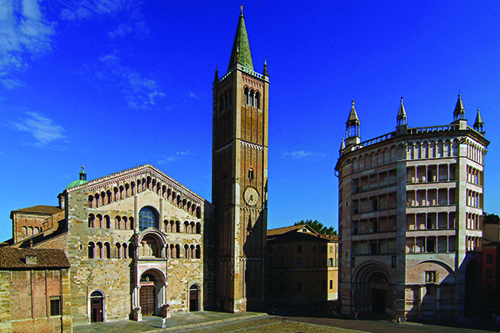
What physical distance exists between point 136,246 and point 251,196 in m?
15.7

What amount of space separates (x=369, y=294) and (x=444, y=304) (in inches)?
311

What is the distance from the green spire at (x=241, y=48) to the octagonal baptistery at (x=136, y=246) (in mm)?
19682

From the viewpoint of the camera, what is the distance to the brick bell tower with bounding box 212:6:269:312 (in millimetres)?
44438

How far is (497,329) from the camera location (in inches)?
1256

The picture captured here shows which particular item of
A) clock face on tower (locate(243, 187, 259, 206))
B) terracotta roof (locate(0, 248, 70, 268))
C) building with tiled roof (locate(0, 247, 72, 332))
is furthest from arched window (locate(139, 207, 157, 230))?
clock face on tower (locate(243, 187, 259, 206))

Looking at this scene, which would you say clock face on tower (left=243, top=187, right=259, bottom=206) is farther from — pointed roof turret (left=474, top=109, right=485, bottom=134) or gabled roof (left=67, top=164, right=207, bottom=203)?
pointed roof turret (left=474, top=109, right=485, bottom=134)

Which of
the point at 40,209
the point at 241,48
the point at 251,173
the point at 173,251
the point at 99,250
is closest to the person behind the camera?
the point at 99,250

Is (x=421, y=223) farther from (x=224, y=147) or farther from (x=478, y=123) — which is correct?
(x=224, y=147)

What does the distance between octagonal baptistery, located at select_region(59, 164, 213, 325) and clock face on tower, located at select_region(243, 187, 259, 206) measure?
16.7 feet

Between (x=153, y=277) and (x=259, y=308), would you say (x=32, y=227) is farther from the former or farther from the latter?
(x=259, y=308)

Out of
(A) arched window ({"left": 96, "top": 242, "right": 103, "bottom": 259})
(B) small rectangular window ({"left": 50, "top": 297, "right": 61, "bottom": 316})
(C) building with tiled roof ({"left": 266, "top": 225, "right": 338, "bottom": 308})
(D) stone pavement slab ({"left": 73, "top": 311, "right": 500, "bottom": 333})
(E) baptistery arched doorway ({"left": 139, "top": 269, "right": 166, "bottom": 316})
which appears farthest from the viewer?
(C) building with tiled roof ({"left": 266, "top": 225, "right": 338, "bottom": 308})

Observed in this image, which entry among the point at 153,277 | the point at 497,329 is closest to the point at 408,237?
the point at 497,329

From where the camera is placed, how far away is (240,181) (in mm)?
46094

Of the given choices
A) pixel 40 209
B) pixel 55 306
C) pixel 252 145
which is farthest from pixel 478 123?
pixel 40 209
